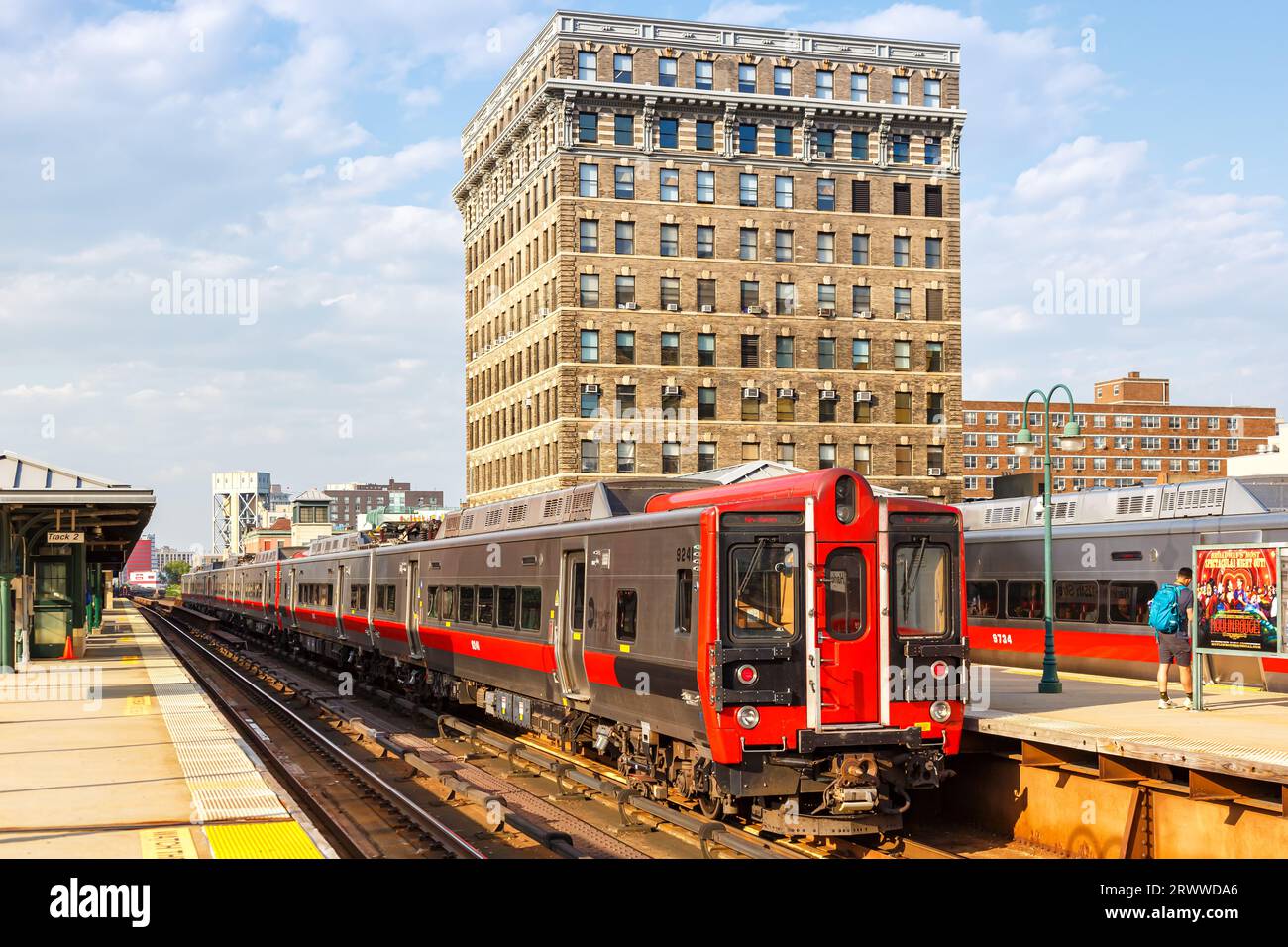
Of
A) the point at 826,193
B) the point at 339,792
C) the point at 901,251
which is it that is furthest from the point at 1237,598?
the point at 901,251

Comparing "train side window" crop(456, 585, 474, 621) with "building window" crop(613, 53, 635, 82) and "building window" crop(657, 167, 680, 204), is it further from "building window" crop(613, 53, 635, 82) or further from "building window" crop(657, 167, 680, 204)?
"building window" crop(613, 53, 635, 82)

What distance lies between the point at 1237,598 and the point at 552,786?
9.50 metres

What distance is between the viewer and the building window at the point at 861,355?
2724 inches

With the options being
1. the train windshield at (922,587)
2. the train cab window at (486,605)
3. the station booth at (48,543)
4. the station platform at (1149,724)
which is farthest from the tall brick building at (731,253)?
the train windshield at (922,587)

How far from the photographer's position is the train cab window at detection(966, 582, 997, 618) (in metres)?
27.2

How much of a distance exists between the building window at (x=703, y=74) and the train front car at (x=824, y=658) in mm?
57246

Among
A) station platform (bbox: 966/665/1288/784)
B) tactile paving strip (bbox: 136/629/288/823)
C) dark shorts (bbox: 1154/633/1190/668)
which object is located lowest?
tactile paving strip (bbox: 136/629/288/823)

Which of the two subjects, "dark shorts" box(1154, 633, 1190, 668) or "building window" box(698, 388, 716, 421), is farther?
"building window" box(698, 388, 716, 421)

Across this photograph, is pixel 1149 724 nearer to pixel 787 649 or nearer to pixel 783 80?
pixel 787 649

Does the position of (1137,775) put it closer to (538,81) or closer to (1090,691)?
(1090,691)

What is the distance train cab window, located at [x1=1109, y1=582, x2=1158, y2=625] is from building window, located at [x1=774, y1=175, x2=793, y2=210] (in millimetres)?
47908

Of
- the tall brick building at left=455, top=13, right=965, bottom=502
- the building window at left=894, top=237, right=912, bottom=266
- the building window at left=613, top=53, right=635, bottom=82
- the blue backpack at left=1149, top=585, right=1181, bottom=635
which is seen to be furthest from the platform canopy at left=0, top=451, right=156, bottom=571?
the building window at left=894, top=237, right=912, bottom=266

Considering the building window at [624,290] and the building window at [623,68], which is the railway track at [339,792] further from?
the building window at [623,68]
